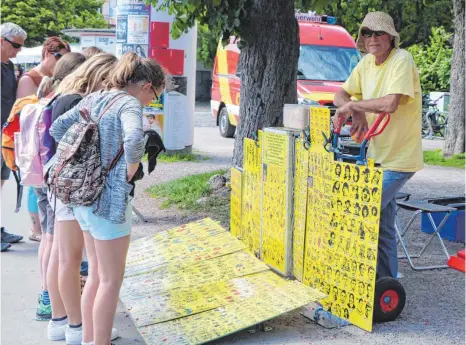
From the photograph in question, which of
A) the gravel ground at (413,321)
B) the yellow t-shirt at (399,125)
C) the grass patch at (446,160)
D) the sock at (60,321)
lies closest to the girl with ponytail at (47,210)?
the sock at (60,321)

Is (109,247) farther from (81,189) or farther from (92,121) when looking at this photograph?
(92,121)

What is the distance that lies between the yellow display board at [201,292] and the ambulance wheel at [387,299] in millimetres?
365

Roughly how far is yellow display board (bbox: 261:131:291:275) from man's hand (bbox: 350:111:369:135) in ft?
1.61

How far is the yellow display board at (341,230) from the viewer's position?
4.45m

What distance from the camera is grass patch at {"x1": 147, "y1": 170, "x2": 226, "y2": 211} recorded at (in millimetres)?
9169

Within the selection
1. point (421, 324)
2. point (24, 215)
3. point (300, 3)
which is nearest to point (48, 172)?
point (421, 324)

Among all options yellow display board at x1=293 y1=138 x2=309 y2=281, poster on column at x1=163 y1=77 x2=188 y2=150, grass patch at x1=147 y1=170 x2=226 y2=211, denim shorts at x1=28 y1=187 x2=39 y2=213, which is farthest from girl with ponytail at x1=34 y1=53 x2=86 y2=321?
poster on column at x1=163 y1=77 x2=188 y2=150

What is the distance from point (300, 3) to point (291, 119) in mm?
4190

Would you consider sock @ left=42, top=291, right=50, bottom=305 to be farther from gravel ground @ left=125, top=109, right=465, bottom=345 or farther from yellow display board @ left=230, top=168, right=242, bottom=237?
yellow display board @ left=230, top=168, right=242, bottom=237

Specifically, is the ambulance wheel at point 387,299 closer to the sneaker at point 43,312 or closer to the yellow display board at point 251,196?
the yellow display board at point 251,196

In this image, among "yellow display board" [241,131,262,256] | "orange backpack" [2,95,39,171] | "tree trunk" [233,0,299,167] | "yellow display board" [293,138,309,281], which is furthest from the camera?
"tree trunk" [233,0,299,167]

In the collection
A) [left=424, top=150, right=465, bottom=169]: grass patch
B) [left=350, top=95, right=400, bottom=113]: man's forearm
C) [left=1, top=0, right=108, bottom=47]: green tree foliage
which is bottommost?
[left=424, top=150, right=465, bottom=169]: grass patch

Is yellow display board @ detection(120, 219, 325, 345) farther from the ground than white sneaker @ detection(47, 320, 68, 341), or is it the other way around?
yellow display board @ detection(120, 219, 325, 345)

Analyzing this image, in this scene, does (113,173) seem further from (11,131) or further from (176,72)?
(176,72)
